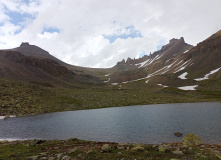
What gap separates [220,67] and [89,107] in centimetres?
16822

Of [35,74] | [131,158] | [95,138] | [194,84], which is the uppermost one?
[35,74]

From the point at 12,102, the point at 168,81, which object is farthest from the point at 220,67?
the point at 12,102

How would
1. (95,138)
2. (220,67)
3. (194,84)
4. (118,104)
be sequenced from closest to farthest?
1. (95,138)
2. (118,104)
3. (194,84)
4. (220,67)

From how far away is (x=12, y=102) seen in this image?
7800cm

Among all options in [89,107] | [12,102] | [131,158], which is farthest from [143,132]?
[12,102]

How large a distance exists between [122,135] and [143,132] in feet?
15.7

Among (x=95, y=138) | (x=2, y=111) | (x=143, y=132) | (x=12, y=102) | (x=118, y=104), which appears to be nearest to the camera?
(x=95, y=138)

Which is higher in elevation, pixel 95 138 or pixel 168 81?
pixel 168 81

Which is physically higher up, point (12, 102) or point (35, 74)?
point (35, 74)

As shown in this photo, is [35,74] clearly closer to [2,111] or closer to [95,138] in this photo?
[2,111]

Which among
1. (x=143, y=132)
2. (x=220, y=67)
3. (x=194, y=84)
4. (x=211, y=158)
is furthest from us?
(x=220, y=67)

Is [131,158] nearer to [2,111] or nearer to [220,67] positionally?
[2,111]

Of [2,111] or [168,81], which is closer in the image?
[2,111]

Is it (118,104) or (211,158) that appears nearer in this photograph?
(211,158)
